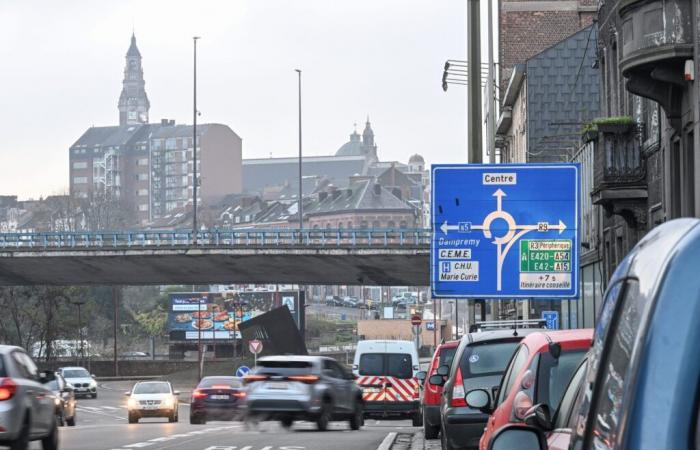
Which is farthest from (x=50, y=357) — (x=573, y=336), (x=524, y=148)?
(x=573, y=336)

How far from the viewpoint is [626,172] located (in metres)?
31.5

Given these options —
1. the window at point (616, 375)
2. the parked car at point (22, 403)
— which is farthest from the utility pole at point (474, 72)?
the window at point (616, 375)

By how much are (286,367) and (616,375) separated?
2769 cm

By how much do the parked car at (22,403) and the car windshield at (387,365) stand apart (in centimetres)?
2200

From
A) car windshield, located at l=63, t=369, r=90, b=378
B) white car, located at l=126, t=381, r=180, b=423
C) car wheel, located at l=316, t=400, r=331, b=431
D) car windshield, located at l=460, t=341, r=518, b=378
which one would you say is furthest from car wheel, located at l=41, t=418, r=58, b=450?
car windshield, located at l=63, t=369, r=90, b=378

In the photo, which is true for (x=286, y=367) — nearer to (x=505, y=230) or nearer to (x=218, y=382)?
(x=505, y=230)

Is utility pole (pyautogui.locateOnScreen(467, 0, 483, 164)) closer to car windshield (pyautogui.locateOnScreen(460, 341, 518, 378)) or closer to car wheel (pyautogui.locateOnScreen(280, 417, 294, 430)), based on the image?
car wheel (pyautogui.locateOnScreen(280, 417, 294, 430))

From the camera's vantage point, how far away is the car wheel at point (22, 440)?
1891cm

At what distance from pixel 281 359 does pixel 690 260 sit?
92.2 feet

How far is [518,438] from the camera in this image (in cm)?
491

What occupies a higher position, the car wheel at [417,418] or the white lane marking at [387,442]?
the white lane marking at [387,442]

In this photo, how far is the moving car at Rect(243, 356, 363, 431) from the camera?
101 ft

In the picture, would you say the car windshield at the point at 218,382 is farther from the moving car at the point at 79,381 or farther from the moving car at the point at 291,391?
the moving car at the point at 79,381

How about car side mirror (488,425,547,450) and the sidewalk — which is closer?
car side mirror (488,425,547,450)
